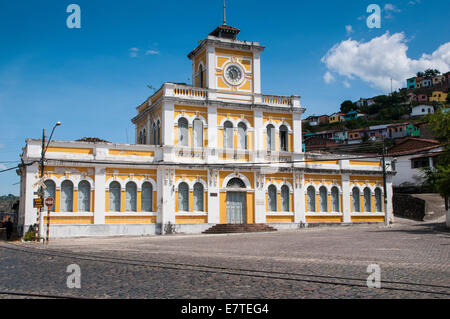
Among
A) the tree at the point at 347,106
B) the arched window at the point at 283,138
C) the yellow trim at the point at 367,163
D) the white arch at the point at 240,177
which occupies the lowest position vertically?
the white arch at the point at 240,177

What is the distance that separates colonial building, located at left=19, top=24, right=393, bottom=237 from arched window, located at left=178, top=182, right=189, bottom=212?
68mm

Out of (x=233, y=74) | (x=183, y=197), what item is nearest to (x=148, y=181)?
(x=183, y=197)

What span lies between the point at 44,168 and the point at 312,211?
19.4m

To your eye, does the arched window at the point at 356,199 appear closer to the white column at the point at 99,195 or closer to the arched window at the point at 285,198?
the arched window at the point at 285,198

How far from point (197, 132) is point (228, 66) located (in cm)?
564

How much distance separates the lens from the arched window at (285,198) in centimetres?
3494

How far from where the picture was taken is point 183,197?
105 ft

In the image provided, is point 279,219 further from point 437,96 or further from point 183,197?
point 437,96

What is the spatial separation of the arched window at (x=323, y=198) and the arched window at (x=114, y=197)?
15476mm

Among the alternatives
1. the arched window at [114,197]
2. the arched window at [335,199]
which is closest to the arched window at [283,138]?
the arched window at [335,199]

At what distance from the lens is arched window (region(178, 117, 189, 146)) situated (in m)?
32.4

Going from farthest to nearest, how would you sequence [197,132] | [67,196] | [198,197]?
[197,132] < [198,197] < [67,196]

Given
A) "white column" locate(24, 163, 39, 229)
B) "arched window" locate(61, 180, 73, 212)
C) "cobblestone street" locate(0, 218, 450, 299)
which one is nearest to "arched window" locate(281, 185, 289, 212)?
"arched window" locate(61, 180, 73, 212)

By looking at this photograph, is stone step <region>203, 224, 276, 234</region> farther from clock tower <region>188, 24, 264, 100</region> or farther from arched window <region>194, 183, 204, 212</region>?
clock tower <region>188, 24, 264, 100</region>
